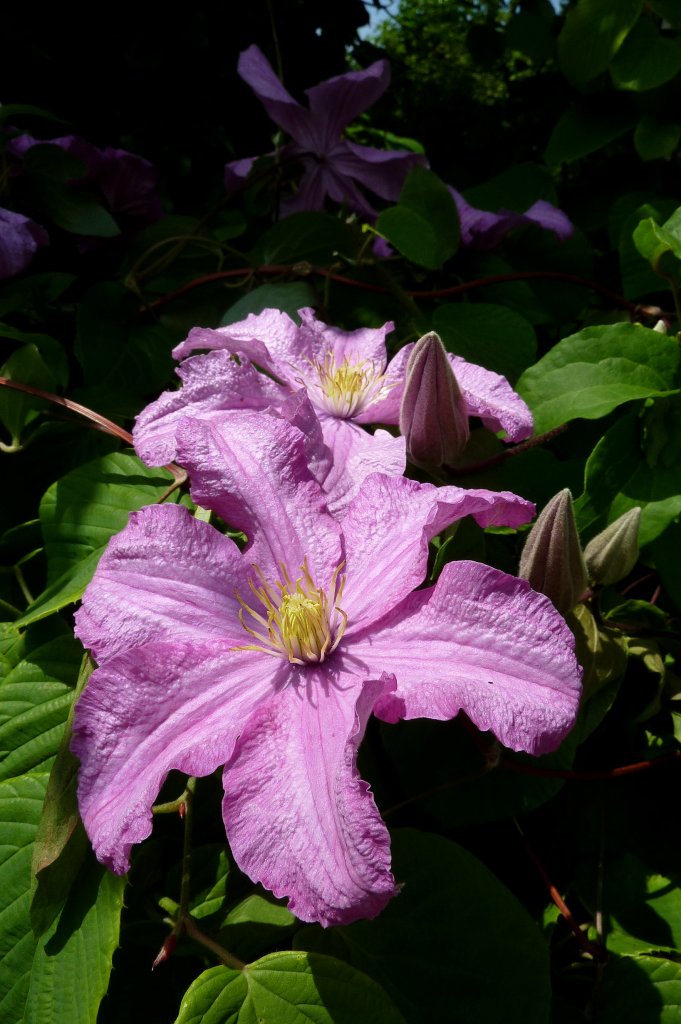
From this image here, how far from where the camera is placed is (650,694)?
2.46 feet

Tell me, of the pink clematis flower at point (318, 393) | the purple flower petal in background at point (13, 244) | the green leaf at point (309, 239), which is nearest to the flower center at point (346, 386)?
the pink clematis flower at point (318, 393)

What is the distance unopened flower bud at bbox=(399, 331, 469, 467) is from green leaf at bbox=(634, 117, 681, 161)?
0.71 m

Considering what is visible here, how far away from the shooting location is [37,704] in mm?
680

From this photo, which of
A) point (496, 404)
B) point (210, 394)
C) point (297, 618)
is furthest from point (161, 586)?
point (496, 404)

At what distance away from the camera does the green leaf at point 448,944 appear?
0.57 metres

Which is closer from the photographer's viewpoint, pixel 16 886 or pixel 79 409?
pixel 16 886

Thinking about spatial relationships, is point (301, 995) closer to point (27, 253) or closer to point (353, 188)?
point (27, 253)

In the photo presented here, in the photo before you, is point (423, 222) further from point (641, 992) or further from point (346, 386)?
point (641, 992)

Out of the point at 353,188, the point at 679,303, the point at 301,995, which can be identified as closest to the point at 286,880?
the point at 301,995

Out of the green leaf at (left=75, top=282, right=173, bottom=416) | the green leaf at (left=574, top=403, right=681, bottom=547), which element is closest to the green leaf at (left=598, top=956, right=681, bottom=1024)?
the green leaf at (left=574, top=403, right=681, bottom=547)

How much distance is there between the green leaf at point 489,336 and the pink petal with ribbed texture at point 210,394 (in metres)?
0.26

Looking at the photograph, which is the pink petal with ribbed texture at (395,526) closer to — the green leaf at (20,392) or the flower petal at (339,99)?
the green leaf at (20,392)

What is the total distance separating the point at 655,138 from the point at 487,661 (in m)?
0.98

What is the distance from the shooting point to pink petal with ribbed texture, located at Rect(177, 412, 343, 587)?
2.01ft
